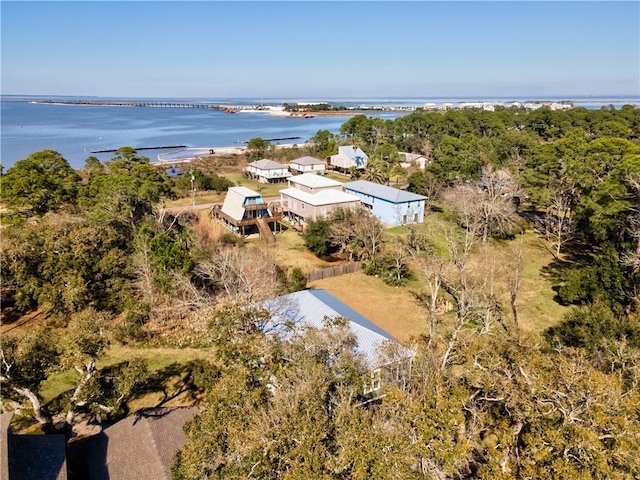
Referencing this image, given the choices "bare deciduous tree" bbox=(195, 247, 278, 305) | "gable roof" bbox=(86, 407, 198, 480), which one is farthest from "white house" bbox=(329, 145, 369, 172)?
"gable roof" bbox=(86, 407, 198, 480)

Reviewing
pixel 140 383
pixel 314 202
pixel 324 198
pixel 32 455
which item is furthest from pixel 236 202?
pixel 32 455

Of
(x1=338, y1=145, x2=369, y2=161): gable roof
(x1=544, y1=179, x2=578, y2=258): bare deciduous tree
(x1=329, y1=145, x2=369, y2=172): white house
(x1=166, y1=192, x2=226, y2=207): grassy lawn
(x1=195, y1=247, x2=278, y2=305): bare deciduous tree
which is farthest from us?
(x1=338, y1=145, x2=369, y2=161): gable roof

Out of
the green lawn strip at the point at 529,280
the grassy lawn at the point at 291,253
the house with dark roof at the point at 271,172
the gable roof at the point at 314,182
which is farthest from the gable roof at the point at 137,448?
the house with dark roof at the point at 271,172

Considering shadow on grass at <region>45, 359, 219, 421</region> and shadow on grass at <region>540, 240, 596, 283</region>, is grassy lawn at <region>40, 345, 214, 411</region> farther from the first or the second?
shadow on grass at <region>540, 240, 596, 283</region>

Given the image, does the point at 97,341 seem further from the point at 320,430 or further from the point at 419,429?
the point at 419,429

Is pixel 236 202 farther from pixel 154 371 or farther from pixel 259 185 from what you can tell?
pixel 154 371
